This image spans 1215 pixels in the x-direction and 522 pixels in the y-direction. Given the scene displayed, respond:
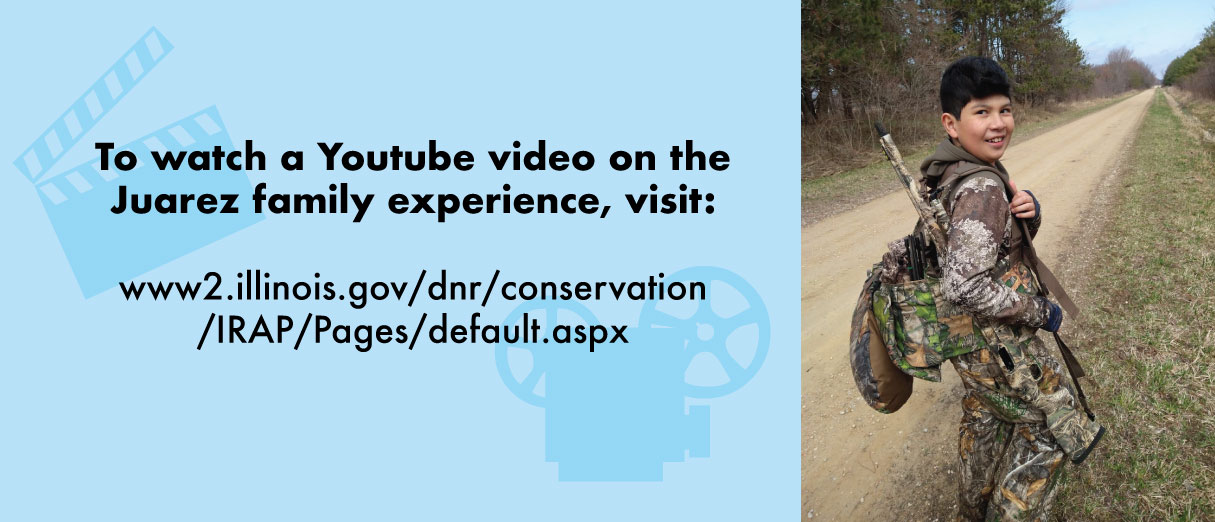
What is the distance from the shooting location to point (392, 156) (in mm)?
2975

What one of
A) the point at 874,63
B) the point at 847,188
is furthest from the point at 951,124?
the point at 874,63

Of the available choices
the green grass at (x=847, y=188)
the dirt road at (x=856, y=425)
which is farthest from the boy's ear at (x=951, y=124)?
the green grass at (x=847, y=188)

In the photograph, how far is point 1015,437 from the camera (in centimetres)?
241

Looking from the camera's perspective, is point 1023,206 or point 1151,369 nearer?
point 1023,206

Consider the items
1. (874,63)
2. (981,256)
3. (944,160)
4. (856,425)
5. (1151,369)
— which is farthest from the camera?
(874,63)

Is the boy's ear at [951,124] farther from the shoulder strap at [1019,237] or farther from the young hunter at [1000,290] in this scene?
the shoulder strap at [1019,237]

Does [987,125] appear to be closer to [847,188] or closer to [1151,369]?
[1151,369]

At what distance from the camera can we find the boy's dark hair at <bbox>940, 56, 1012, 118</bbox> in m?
2.23

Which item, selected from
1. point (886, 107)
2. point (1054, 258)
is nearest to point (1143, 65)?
point (886, 107)

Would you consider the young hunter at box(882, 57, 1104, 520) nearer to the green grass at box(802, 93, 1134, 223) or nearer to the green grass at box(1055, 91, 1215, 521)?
the green grass at box(1055, 91, 1215, 521)

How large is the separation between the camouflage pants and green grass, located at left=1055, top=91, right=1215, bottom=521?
0.60m

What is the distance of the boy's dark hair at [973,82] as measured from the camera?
87.7 inches

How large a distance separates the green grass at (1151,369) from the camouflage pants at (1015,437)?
0.60 meters

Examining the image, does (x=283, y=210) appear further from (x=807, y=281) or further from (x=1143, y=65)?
(x=1143, y=65)
